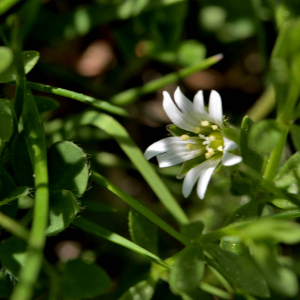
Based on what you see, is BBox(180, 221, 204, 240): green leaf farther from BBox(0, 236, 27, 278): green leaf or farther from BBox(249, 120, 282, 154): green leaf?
BBox(0, 236, 27, 278): green leaf

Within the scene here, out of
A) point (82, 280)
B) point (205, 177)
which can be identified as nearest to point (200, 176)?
point (205, 177)

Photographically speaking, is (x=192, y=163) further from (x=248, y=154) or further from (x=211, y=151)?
(x=248, y=154)

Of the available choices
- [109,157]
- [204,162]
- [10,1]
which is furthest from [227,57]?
[10,1]

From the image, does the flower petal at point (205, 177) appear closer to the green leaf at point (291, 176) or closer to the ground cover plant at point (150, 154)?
the ground cover plant at point (150, 154)

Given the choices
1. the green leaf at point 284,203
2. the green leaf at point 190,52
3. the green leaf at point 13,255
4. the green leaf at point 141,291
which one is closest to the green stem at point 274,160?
the green leaf at point 284,203

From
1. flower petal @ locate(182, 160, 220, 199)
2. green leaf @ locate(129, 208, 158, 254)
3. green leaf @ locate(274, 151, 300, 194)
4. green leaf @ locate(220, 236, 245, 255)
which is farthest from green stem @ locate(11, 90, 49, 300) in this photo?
green leaf @ locate(274, 151, 300, 194)
